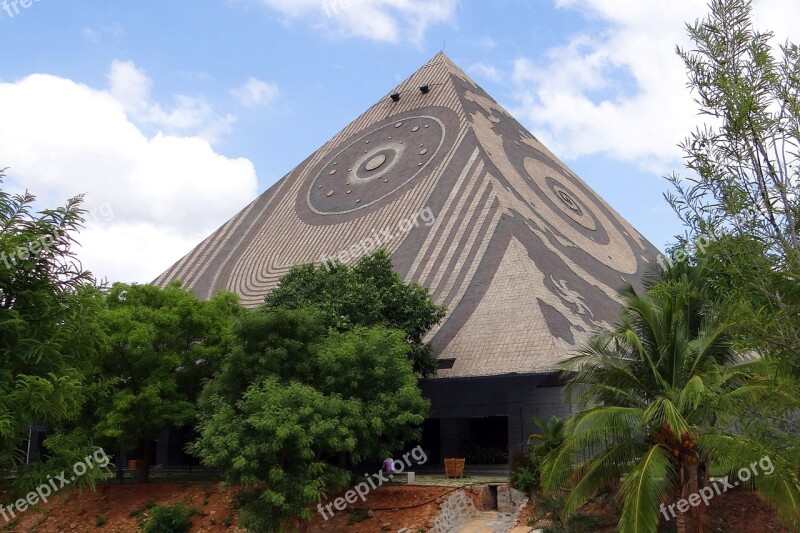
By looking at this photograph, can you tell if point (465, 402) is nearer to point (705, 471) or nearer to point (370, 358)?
point (370, 358)

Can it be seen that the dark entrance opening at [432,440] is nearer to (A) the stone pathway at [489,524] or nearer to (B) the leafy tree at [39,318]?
(A) the stone pathway at [489,524]

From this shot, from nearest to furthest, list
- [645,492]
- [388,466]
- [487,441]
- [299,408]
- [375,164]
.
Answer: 1. [645,492]
2. [299,408]
3. [388,466]
4. [487,441]
5. [375,164]

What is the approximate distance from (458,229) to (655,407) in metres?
15.7

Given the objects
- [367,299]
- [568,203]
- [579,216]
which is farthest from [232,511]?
[568,203]

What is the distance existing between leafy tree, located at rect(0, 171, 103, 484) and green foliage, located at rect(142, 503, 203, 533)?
8755mm

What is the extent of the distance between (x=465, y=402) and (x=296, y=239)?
11912 millimetres

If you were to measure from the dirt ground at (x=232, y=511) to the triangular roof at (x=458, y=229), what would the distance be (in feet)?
13.8

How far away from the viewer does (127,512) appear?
706 inches

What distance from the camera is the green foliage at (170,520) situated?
16.0m

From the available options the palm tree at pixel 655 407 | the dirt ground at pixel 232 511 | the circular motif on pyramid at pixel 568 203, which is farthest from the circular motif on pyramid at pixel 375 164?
the palm tree at pixel 655 407

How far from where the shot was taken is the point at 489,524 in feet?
47.7

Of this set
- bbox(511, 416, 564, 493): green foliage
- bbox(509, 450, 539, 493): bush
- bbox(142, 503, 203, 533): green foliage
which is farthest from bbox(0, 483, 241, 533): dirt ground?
bbox(511, 416, 564, 493): green foliage

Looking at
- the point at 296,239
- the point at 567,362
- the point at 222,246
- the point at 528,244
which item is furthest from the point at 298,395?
the point at 222,246

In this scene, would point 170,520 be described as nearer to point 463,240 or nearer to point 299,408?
point 299,408
